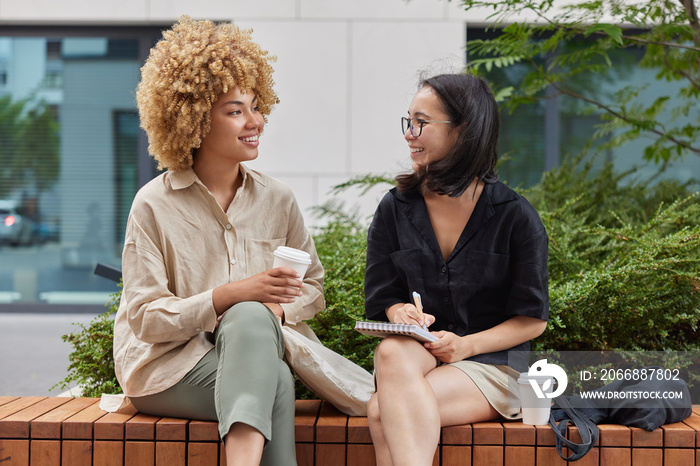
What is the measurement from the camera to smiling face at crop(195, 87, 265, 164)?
2.34m

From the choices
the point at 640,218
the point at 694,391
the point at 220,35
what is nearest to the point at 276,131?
the point at 640,218

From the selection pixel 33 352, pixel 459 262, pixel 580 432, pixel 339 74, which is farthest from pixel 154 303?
pixel 339 74

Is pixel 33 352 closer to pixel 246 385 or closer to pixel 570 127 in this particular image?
pixel 246 385

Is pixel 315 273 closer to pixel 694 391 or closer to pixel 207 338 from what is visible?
pixel 207 338

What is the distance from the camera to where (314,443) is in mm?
2201

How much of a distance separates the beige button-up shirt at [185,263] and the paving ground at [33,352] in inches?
77.2

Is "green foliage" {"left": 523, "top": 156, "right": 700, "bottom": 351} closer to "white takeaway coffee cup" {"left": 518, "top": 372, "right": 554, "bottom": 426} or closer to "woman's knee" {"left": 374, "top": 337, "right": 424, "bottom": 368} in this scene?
"white takeaway coffee cup" {"left": 518, "top": 372, "right": 554, "bottom": 426}

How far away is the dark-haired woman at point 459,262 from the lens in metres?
2.16

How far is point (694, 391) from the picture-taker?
2.74 m

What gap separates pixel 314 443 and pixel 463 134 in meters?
1.13

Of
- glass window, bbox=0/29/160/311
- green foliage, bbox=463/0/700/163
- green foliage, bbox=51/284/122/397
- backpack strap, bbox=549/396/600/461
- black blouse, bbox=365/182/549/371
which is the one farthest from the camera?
glass window, bbox=0/29/160/311

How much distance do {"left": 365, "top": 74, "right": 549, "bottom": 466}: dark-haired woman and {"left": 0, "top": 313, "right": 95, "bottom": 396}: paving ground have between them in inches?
96.5

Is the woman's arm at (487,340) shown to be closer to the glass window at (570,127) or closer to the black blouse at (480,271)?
the black blouse at (480,271)

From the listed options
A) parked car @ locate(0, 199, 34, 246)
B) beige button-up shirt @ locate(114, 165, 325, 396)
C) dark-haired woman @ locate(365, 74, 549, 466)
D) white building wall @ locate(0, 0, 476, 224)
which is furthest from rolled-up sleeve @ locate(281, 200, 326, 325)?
parked car @ locate(0, 199, 34, 246)
